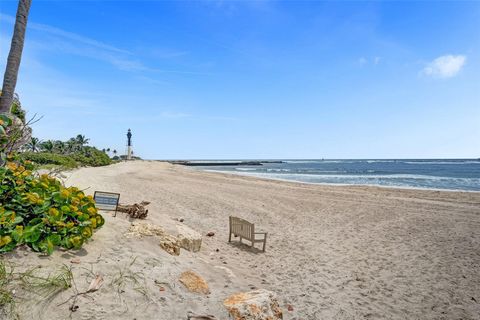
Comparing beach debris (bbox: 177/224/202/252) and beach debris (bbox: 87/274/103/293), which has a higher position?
beach debris (bbox: 87/274/103/293)

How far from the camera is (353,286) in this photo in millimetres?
5781

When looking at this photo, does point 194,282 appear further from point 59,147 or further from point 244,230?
point 59,147

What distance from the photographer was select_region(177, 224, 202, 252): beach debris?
6.35 meters

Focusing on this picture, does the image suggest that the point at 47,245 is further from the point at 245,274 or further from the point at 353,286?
the point at 353,286

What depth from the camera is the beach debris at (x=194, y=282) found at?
430cm

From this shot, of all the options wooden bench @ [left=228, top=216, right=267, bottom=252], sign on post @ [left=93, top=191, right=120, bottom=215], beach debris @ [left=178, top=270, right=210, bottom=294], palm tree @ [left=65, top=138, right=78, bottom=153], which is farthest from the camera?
palm tree @ [left=65, top=138, right=78, bottom=153]

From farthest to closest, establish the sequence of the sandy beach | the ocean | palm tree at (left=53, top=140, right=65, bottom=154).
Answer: palm tree at (left=53, top=140, right=65, bottom=154), the ocean, the sandy beach

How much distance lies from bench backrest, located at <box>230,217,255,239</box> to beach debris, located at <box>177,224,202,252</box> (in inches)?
68.2

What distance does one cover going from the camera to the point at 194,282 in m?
4.43

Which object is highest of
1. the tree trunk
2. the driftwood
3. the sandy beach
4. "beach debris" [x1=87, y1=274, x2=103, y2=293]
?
the tree trunk

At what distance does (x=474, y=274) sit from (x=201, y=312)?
667cm

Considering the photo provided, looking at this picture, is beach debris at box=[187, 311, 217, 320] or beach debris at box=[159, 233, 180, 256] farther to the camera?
beach debris at box=[159, 233, 180, 256]

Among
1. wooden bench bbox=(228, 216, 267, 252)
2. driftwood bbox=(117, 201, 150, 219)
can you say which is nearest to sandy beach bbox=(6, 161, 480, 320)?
wooden bench bbox=(228, 216, 267, 252)

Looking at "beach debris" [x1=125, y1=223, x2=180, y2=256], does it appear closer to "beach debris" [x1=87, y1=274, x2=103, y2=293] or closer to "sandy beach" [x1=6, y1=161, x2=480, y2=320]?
"sandy beach" [x1=6, y1=161, x2=480, y2=320]
